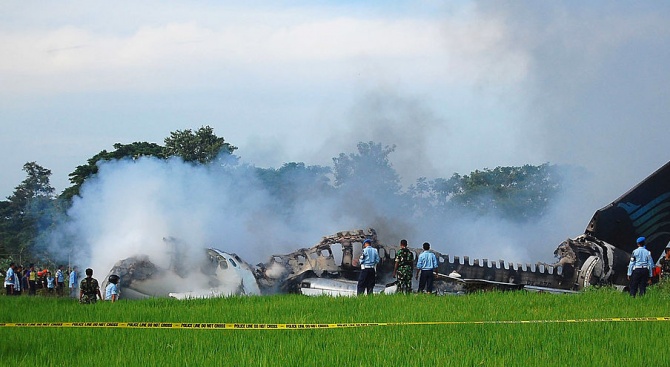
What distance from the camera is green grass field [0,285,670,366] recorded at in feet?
42.1

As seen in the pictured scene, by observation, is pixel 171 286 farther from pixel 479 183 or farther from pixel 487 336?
pixel 479 183

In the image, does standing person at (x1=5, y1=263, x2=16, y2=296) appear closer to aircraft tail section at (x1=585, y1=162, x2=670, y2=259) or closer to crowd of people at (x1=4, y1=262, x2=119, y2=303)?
crowd of people at (x1=4, y1=262, x2=119, y2=303)

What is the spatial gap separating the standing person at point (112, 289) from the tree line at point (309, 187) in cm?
790

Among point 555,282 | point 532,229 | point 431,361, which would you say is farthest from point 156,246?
point 532,229

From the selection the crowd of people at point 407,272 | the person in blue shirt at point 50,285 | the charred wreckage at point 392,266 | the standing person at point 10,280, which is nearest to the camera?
the crowd of people at point 407,272

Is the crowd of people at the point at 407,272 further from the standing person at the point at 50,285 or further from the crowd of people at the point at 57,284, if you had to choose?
Answer: the standing person at the point at 50,285

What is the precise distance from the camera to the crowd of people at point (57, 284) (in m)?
21.9

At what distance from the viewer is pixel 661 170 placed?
29766 millimetres

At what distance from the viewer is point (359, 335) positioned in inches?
602

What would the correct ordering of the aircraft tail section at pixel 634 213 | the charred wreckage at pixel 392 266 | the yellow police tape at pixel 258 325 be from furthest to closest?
the aircraft tail section at pixel 634 213, the charred wreckage at pixel 392 266, the yellow police tape at pixel 258 325

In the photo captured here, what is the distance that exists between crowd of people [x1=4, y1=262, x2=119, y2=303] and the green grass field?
0.45 meters

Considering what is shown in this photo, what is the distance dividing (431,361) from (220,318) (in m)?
6.97

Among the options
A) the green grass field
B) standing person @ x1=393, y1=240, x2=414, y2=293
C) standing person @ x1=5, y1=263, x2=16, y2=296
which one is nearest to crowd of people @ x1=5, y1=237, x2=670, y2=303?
standing person @ x1=393, y1=240, x2=414, y2=293

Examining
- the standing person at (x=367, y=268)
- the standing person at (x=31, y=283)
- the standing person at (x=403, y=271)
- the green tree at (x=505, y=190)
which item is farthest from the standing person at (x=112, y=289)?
the green tree at (x=505, y=190)
